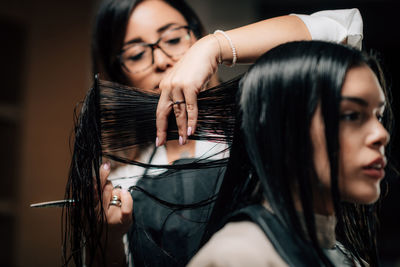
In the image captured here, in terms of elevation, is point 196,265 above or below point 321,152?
below

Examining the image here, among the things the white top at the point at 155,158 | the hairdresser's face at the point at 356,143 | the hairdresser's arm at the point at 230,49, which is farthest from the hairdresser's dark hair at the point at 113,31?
the hairdresser's face at the point at 356,143

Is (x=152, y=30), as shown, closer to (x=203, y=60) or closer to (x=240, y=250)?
(x=203, y=60)

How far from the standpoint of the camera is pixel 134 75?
1321 millimetres

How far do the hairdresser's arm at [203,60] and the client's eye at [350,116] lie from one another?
0.86 feet

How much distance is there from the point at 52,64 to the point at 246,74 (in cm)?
159

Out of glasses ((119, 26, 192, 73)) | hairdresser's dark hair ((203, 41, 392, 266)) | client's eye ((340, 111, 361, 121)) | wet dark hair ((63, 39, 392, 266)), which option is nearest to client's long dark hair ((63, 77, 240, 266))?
wet dark hair ((63, 39, 392, 266))

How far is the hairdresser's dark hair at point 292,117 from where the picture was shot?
75cm

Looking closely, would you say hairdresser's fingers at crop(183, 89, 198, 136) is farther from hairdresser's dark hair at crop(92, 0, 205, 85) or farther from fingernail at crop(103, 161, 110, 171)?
hairdresser's dark hair at crop(92, 0, 205, 85)

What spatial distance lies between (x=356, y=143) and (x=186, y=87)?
0.31m

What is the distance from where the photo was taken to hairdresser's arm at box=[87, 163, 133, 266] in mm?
940

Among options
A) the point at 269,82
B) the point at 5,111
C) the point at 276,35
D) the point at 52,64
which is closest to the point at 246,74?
the point at 269,82

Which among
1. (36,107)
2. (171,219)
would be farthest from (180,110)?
(36,107)

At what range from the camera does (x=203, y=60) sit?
0.89 meters

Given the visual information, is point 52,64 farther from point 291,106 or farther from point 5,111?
point 291,106
